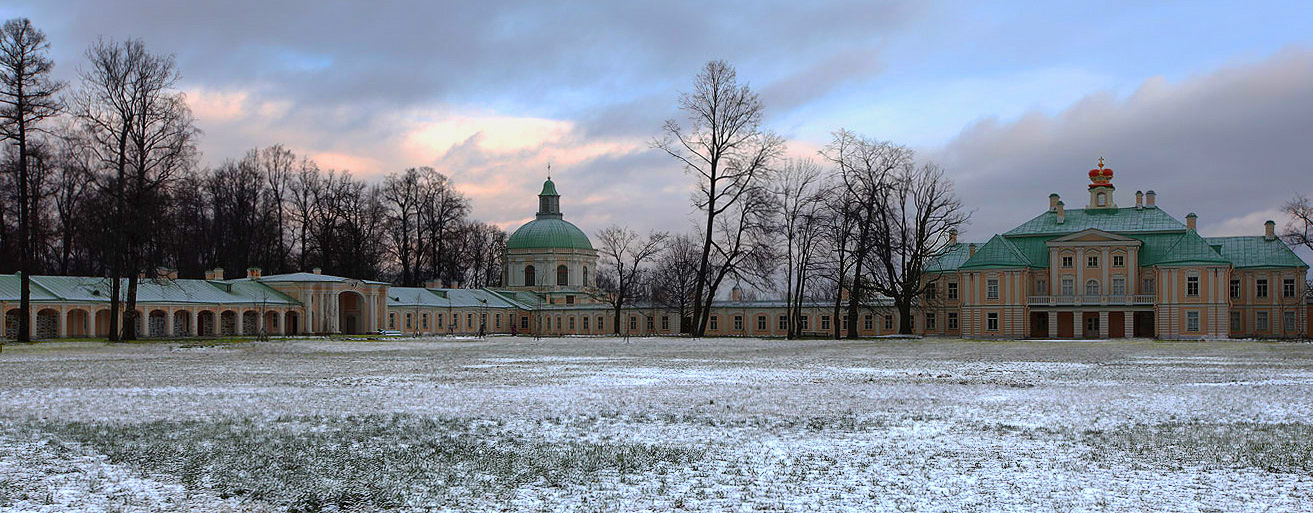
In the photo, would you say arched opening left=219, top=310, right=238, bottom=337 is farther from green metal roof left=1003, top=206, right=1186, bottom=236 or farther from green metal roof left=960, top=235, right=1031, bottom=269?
green metal roof left=1003, top=206, right=1186, bottom=236

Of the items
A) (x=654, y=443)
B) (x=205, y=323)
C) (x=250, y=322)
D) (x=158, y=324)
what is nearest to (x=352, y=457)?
(x=654, y=443)

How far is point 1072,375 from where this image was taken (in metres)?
20.0

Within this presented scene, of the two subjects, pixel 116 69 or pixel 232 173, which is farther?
pixel 232 173

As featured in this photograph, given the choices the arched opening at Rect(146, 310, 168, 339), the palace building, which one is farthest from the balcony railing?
the arched opening at Rect(146, 310, 168, 339)

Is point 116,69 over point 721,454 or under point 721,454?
over

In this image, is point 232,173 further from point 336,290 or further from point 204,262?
point 336,290

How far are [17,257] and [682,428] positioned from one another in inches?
2136

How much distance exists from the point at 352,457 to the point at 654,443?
9.23 feet

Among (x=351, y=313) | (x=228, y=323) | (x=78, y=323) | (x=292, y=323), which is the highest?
(x=351, y=313)

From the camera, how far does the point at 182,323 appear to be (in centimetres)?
6044

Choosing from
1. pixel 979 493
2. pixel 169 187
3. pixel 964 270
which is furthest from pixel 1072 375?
pixel 964 270

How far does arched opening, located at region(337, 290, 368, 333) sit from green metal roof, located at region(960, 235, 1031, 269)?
37.8 meters

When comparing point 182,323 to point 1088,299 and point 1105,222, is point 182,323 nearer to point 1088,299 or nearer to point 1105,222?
point 1088,299

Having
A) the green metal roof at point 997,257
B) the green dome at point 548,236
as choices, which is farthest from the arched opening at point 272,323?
the green metal roof at point 997,257
